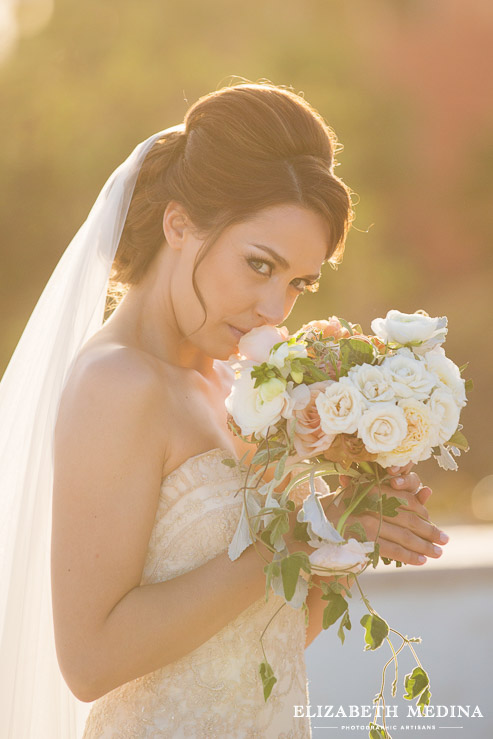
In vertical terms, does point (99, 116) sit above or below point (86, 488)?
above

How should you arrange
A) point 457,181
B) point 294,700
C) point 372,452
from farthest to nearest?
point 457,181 < point 294,700 < point 372,452

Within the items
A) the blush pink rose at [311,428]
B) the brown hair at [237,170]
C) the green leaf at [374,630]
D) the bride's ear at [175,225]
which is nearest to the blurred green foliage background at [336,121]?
the brown hair at [237,170]

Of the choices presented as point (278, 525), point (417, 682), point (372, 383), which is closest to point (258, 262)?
point (372, 383)

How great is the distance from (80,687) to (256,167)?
4.98 ft

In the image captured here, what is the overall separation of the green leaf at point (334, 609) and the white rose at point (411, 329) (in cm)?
67

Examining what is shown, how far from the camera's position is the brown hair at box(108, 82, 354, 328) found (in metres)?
2.72

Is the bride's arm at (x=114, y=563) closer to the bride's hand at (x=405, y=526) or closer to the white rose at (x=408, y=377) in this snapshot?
the bride's hand at (x=405, y=526)

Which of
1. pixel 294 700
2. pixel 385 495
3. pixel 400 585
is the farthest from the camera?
pixel 400 585

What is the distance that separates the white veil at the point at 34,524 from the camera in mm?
2586

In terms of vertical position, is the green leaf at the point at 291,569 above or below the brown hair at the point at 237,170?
below

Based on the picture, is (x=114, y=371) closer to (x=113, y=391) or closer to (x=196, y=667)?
(x=113, y=391)

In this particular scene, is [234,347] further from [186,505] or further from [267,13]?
[267,13]

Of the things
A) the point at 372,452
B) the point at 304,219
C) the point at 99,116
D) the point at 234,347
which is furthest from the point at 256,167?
the point at 99,116

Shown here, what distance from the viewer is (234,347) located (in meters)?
2.81
